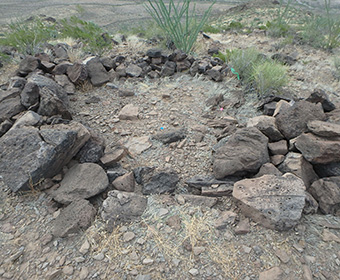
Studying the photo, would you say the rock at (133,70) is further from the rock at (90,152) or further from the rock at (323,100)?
the rock at (323,100)

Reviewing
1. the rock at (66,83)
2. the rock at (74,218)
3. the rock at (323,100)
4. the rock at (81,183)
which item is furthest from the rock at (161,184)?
the rock at (66,83)

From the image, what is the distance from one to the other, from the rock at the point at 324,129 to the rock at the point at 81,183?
194 cm

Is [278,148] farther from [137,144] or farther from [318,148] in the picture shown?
[137,144]

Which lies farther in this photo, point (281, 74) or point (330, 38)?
point (330, 38)

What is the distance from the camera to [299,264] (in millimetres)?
1755

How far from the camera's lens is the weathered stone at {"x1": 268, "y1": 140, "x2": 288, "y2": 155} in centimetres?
254

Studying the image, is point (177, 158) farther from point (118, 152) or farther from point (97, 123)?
point (97, 123)

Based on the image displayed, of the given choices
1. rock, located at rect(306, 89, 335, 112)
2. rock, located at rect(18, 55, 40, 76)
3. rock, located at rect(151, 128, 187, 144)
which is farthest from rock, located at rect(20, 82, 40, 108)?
rock, located at rect(306, 89, 335, 112)

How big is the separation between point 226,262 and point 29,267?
4.39ft

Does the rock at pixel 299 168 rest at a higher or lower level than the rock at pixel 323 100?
lower

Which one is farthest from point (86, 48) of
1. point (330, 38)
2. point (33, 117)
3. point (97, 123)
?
point (330, 38)

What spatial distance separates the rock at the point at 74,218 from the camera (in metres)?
1.99

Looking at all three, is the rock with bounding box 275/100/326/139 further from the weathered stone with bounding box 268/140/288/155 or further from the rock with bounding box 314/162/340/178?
the rock with bounding box 314/162/340/178

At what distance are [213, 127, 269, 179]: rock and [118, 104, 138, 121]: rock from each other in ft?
4.39
